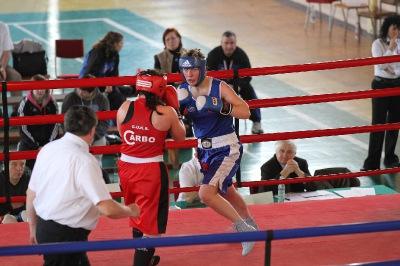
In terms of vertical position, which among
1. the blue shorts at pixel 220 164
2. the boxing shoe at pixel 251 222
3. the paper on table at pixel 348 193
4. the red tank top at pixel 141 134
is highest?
the red tank top at pixel 141 134

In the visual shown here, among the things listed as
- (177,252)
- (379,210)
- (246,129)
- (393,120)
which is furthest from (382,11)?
(177,252)

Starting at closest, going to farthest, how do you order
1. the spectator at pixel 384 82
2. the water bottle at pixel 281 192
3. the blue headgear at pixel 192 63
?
1. the blue headgear at pixel 192 63
2. the water bottle at pixel 281 192
3. the spectator at pixel 384 82

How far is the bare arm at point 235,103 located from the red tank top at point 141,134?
576 millimetres

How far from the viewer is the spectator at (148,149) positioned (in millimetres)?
4746

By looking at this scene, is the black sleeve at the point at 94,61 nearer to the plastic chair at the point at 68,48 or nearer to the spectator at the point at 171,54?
the spectator at the point at 171,54

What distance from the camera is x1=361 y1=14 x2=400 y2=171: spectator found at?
9516 mm

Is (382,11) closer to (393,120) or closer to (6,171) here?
(393,120)

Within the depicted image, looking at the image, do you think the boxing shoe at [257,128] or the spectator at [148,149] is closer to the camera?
the spectator at [148,149]

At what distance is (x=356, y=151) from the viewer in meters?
11.2

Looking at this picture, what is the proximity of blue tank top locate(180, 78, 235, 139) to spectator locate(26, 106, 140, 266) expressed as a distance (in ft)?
3.60

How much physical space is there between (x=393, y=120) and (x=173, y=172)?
2966 millimetres

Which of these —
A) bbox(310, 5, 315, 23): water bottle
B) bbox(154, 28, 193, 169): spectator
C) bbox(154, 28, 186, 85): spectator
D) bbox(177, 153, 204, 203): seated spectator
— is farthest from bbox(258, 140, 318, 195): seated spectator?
bbox(310, 5, 315, 23): water bottle

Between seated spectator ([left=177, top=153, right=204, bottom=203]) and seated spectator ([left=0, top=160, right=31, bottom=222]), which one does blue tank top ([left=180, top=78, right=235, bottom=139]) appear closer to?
seated spectator ([left=177, top=153, right=204, bottom=203])

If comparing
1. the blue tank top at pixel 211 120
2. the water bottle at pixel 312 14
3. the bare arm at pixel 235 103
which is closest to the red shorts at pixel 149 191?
the blue tank top at pixel 211 120
